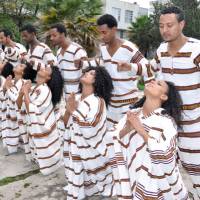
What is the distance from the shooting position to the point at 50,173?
A: 5.25 m

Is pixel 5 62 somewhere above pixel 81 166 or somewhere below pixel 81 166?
above

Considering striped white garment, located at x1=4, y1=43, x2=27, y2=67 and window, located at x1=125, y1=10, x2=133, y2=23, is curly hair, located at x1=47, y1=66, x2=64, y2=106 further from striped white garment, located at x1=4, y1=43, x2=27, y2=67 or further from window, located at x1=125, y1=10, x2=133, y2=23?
window, located at x1=125, y1=10, x2=133, y2=23

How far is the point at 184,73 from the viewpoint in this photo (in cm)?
359

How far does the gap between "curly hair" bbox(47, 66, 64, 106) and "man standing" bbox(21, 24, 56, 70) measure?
0.90 ft

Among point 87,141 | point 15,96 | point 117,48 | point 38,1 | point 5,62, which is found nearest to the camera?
point 87,141

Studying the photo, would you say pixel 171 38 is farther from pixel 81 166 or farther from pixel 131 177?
pixel 81 166

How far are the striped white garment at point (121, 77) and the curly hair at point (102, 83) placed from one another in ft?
0.62

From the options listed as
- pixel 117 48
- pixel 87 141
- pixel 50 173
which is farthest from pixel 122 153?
pixel 50 173

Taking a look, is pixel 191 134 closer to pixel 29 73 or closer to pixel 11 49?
pixel 29 73

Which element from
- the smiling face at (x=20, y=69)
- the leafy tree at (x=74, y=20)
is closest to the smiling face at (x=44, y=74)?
the smiling face at (x=20, y=69)

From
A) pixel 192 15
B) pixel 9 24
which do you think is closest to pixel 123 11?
pixel 192 15

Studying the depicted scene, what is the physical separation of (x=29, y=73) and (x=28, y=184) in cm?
166

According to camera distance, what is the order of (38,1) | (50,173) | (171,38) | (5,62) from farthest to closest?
(38,1)
(5,62)
(50,173)
(171,38)

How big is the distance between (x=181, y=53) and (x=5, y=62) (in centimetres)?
355
